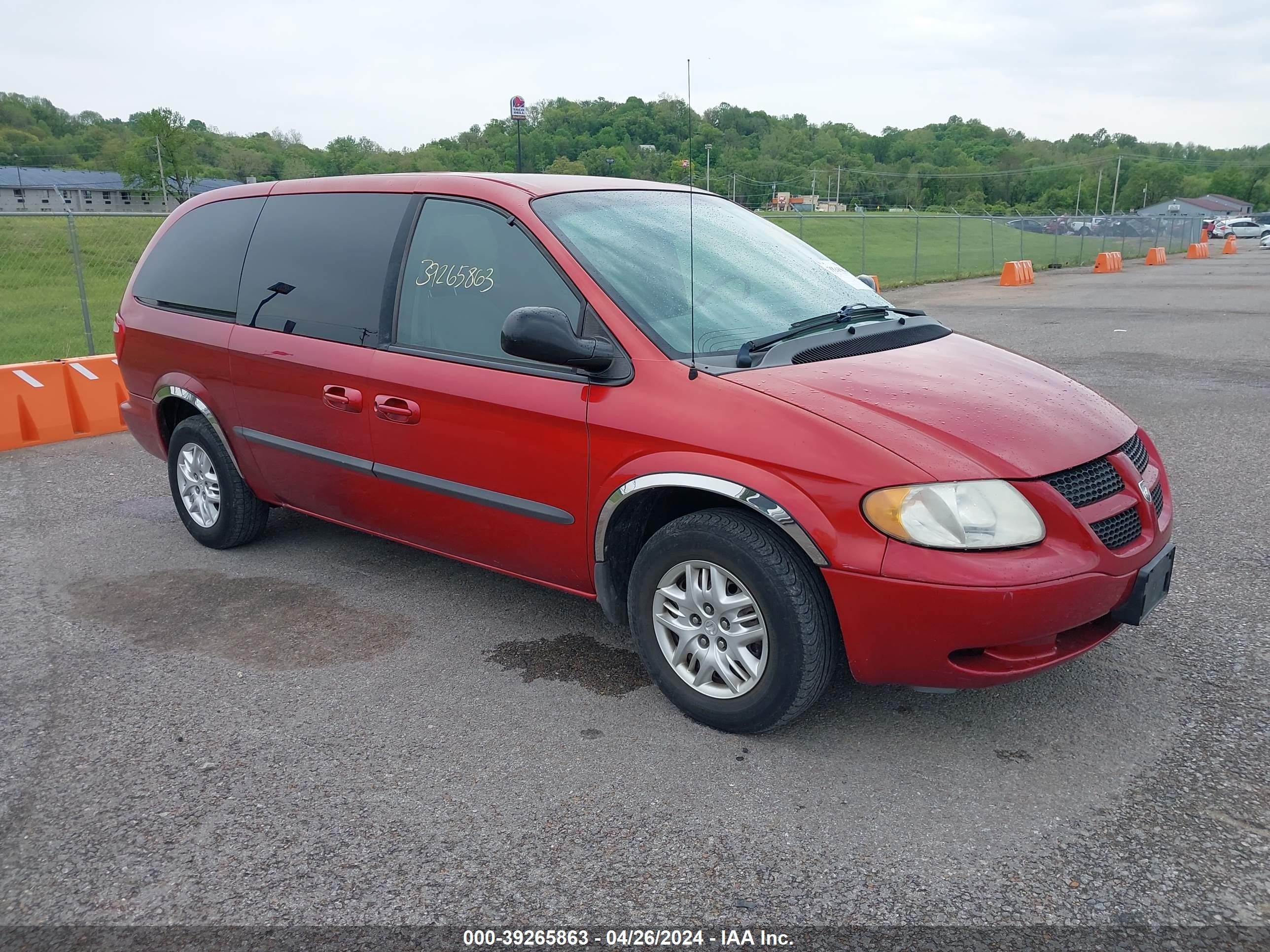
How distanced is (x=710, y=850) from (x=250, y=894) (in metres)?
1.19

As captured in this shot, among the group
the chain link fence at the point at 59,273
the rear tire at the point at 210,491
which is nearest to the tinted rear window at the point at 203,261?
the rear tire at the point at 210,491

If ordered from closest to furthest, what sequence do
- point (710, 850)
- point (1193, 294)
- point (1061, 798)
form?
point (710, 850) → point (1061, 798) → point (1193, 294)

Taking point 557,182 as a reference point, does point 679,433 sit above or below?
below

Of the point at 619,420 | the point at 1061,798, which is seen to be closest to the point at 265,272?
the point at 619,420

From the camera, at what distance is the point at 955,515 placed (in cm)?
280

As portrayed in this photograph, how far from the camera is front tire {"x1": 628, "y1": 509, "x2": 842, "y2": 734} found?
300 cm

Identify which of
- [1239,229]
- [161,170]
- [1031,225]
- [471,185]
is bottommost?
[1239,229]

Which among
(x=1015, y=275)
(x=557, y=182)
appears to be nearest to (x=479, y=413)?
(x=557, y=182)

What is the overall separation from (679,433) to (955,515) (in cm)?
88

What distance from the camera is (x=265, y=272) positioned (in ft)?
15.3

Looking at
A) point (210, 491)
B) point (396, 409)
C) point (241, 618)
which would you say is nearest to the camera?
point (396, 409)

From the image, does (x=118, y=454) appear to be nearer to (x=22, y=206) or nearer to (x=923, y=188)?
(x=923, y=188)

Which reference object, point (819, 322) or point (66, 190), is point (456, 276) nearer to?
point (819, 322)

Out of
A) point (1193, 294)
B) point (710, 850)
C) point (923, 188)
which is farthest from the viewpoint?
point (923, 188)
